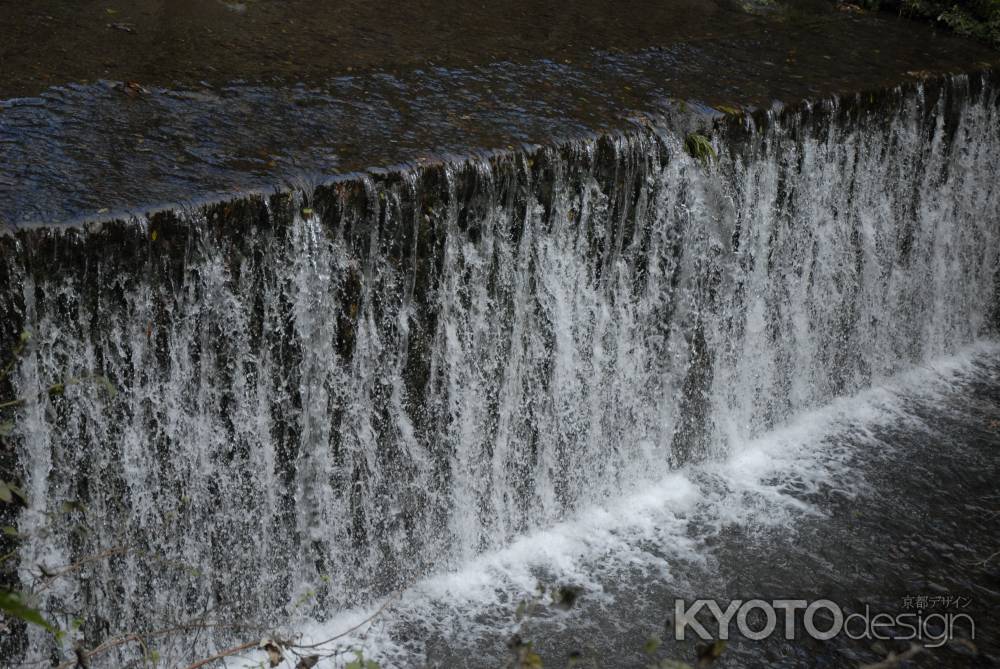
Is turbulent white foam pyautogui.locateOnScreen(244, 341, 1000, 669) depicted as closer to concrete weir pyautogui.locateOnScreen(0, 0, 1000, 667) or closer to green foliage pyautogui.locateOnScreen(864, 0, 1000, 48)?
concrete weir pyautogui.locateOnScreen(0, 0, 1000, 667)

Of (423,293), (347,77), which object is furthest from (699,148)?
(347,77)

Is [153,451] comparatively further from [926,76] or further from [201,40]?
[926,76]

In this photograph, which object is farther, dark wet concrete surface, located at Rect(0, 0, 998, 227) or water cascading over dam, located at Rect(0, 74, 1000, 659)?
dark wet concrete surface, located at Rect(0, 0, 998, 227)

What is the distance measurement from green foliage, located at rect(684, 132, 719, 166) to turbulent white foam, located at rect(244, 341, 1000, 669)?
6.03ft

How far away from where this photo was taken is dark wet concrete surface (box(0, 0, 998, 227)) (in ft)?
14.9

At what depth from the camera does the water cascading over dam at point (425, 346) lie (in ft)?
13.3

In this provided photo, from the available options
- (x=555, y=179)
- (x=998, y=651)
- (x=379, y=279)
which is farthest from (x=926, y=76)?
(x=379, y=279)

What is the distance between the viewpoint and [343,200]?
14.6 ft

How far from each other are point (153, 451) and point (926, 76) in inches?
229

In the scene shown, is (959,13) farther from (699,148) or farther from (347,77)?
(347,77)

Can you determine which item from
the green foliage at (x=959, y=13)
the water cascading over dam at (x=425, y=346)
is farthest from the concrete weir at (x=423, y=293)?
the green foliage at (x=959, y=13)

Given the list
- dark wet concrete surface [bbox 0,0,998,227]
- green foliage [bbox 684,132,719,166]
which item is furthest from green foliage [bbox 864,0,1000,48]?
green foliage [bbox 684,132,719,166]

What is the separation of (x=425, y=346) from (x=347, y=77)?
2.05 metres

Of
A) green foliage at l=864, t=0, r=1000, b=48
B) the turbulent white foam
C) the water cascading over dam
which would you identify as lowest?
the turbulent white foam
